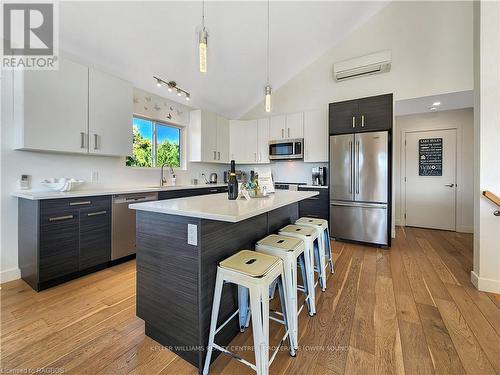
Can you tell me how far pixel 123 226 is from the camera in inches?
110

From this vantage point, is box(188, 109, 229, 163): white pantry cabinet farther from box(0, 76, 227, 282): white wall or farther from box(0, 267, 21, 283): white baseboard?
box(0, 267, 21, 283): white baseboard

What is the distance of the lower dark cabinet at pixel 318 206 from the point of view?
13.0 ft

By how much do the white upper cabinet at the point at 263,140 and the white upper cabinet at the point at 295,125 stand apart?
0.46m

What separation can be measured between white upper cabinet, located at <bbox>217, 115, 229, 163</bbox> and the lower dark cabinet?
199 cm

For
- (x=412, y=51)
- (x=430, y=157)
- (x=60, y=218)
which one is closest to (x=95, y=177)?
(x=60, y=218)

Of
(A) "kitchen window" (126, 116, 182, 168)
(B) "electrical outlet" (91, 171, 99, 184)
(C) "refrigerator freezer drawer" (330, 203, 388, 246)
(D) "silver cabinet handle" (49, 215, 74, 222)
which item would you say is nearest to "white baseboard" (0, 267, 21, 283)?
(D) "silver cabinet handle" (49, 215, 74, 222)

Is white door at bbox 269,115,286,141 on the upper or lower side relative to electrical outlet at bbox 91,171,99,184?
upper

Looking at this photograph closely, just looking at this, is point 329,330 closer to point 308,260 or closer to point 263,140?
point 308,260

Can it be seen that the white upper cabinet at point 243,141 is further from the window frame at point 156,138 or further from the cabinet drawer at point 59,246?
the cabinet drawer at point 59,246

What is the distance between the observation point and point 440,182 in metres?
4.47

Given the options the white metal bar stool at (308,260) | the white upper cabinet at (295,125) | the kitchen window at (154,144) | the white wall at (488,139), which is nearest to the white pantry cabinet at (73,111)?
the kitchen window at (154,144)

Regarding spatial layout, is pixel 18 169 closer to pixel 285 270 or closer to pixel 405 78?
pixel 285 270

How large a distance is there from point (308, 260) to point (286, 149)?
3042 mm

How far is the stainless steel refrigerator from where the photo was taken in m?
3.41
